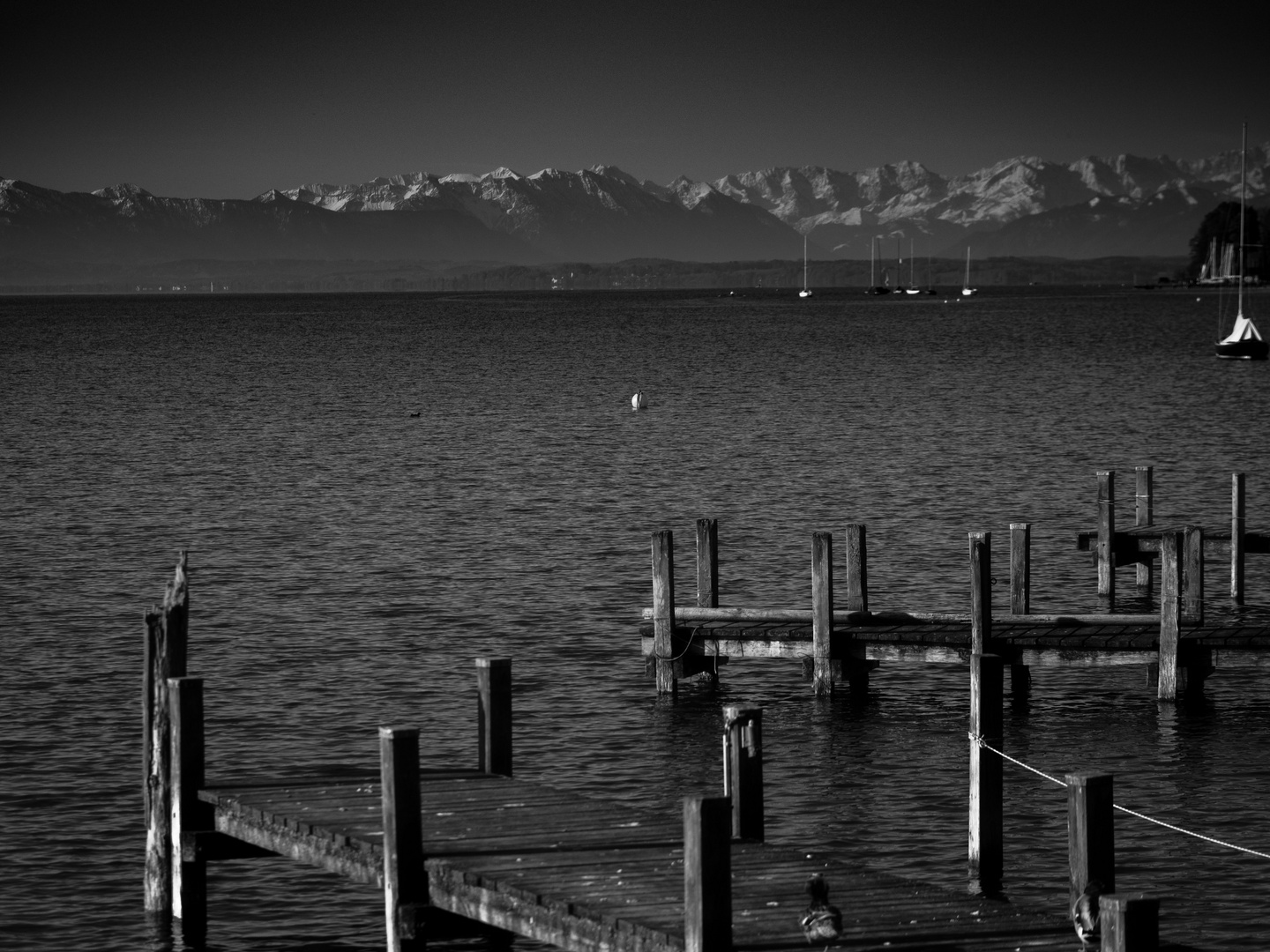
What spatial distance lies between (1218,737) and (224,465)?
120ft

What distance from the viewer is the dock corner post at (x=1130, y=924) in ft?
33.4

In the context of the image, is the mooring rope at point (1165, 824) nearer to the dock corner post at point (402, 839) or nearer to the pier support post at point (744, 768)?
the pier support post at point (744, 768)

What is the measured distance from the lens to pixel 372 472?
169 feet

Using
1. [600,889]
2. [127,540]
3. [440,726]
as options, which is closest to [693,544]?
[127,540]

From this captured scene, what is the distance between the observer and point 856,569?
2447 centimetres

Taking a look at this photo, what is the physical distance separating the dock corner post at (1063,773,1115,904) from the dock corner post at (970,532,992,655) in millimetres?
8548

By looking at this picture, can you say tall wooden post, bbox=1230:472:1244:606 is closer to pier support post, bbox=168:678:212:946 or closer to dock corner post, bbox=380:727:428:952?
pier support post, bbox=168:678:212:946

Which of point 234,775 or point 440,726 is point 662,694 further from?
point 234,775

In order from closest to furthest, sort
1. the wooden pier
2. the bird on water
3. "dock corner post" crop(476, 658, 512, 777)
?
the bird on water
the wooden pier
"dock corner post" crop(476, 658, 512, 777)

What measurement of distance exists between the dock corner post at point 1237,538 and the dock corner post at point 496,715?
16.4 metres

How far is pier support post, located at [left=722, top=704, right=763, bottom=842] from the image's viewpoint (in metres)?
14.5

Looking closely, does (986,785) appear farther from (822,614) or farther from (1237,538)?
(1237,538)

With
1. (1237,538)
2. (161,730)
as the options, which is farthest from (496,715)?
(1237,538)

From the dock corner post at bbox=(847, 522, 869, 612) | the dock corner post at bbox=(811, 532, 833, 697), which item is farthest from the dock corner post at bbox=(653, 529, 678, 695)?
the dock corner post at bbox=(847, 522, 869, 612)
